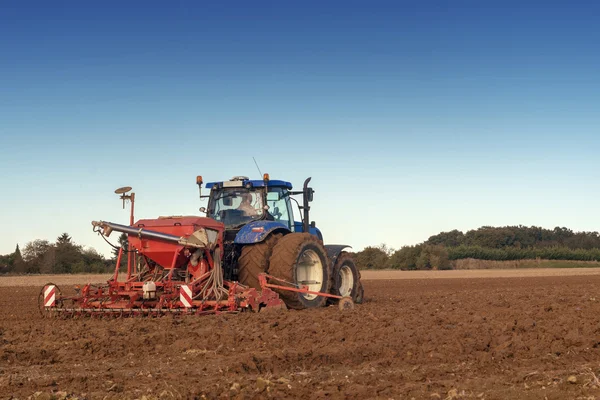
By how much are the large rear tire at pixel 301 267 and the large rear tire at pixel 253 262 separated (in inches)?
5.2

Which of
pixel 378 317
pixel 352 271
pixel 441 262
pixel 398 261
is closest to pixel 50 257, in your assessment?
pixel 398 261

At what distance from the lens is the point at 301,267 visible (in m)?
11.8

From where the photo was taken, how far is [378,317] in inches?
379

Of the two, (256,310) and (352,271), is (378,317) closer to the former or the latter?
(256,310)

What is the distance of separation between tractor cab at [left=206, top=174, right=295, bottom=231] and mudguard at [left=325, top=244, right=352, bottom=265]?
2.75 feet

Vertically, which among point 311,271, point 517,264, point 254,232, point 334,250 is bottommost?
point 311,271

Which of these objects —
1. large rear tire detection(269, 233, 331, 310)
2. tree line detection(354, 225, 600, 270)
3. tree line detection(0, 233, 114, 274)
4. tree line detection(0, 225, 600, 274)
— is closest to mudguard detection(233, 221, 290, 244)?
large rear tire detection(269, 233, 331, 310)

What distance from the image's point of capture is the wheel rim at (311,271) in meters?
11.7

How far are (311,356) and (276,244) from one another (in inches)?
169

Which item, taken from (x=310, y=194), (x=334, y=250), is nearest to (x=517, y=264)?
(x=334, y=250)

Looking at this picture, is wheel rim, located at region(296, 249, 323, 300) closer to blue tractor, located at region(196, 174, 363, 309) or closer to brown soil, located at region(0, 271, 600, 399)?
blue tractor, located at region(196, 174, 363, 309)

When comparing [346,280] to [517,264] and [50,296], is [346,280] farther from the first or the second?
[517,264]

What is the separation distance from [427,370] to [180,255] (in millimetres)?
5268

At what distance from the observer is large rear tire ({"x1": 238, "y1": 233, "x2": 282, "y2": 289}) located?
1073cm
